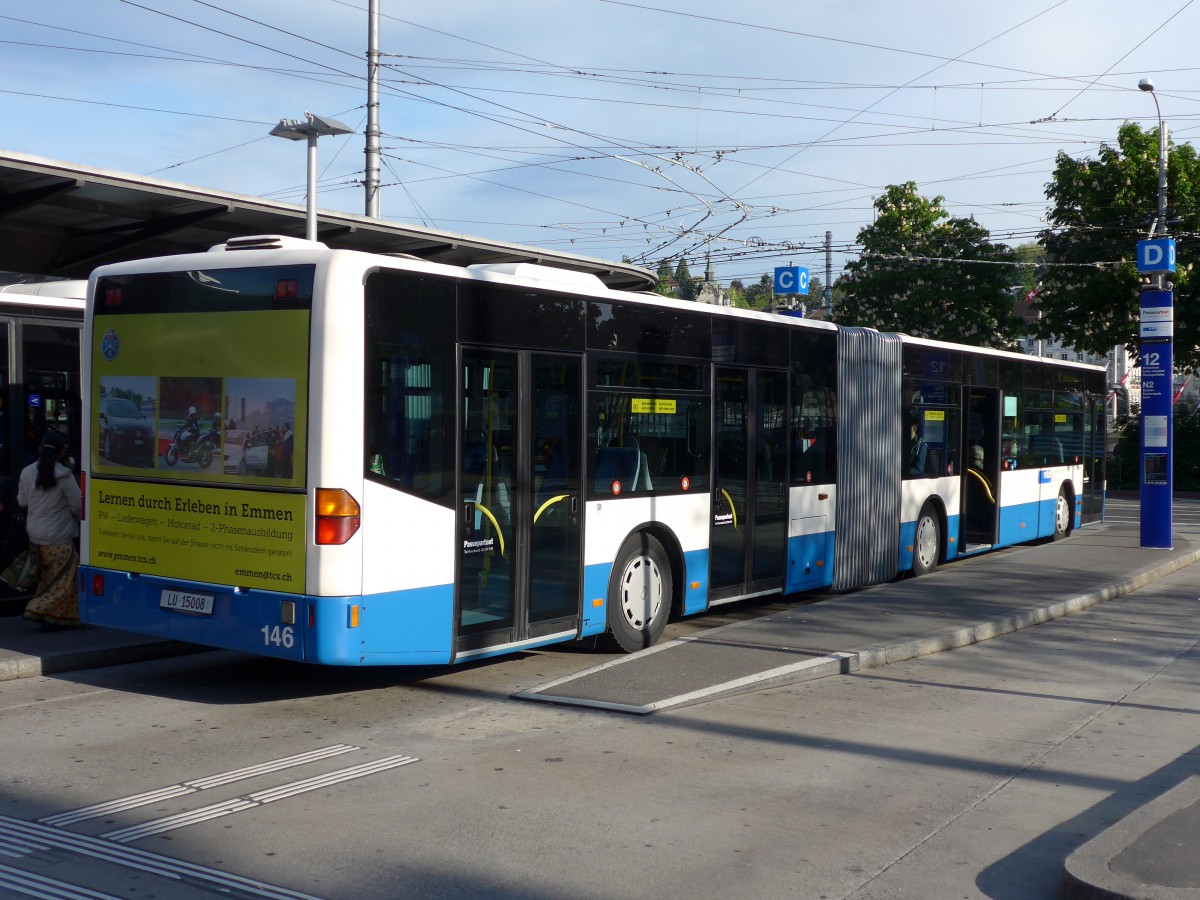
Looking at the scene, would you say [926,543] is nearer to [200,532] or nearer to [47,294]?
[200,532]

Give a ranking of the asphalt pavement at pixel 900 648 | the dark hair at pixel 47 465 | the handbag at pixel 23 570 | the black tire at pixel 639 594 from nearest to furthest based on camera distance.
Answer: the asphalt pavement at pixel 900 648
the black tire at pixel 639 594
the dark hair at pixel 47 465
the handbag at pixel 23 570

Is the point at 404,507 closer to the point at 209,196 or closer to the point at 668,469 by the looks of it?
the point at 668,469

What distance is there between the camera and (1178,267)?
1457 inches

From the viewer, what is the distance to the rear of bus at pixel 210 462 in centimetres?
778

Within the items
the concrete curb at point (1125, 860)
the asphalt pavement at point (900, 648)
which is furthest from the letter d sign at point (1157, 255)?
the concrete curb at point (1125, 860)

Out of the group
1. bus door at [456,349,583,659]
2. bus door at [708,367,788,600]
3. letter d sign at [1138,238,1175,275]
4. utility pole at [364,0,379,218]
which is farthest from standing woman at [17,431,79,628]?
letter d sign at [1138,238,1175,275]

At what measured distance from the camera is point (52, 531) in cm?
1058

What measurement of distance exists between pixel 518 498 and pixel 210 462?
211 cm

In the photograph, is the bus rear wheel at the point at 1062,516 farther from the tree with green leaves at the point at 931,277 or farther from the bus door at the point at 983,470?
the tree with green leaves at the point at 931,277

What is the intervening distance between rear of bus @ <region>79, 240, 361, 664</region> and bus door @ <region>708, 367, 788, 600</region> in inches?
176

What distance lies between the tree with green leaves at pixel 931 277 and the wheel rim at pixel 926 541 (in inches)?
1083

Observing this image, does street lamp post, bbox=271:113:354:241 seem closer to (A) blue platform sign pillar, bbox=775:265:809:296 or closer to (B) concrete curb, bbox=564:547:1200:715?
(B) concrete curb, bbox=564:547:1200:715

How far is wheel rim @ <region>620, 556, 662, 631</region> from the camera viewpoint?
10195 millimetres

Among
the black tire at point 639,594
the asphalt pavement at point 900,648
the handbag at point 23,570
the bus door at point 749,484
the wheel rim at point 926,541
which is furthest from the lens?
the wheel rim at point 926,541
